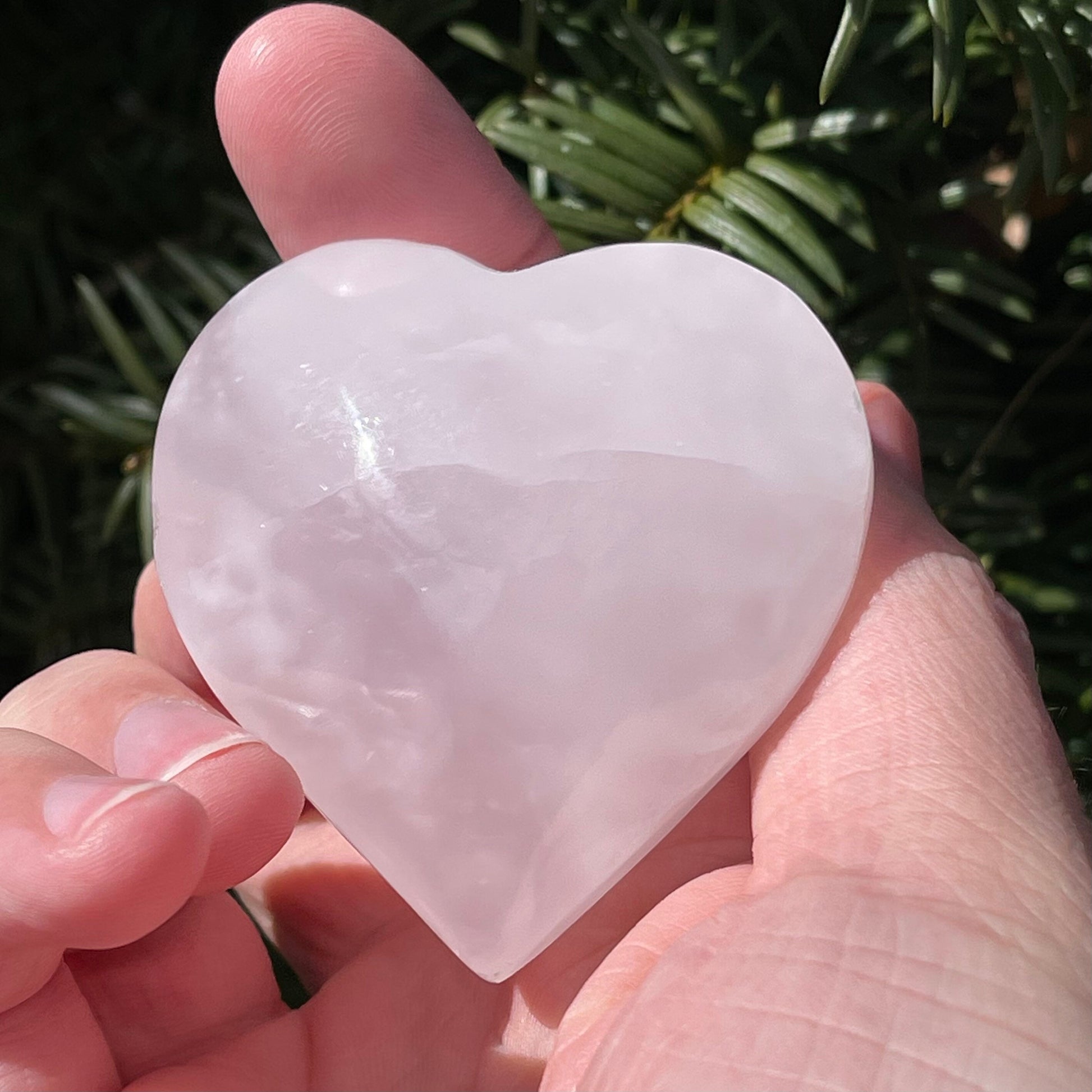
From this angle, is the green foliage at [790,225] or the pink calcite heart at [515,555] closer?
the pink calcite heart at [515,555]

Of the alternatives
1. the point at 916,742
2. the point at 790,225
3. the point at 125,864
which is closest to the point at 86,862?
the point at 125,864

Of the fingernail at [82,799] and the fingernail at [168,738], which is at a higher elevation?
the fingernail at [82,799]

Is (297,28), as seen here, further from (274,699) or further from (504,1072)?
(504,1072)

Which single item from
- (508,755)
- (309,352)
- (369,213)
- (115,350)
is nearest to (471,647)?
(508,755)

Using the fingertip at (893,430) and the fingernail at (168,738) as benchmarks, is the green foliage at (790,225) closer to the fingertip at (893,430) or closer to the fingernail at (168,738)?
the fingertip at (893,430)

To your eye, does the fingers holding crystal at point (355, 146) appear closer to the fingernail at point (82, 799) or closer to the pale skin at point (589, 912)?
the pale skin at point (589, 912)

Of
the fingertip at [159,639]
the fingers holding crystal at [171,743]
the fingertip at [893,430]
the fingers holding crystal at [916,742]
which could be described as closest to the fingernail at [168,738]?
the fingers holding crystal at [171,743]

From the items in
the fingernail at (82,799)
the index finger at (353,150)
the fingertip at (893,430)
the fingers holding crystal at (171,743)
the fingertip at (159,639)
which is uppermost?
the index finger at (353,150)
